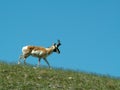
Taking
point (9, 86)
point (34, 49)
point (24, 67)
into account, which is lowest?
point (9, 86)

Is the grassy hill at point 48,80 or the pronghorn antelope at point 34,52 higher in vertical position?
the pronghorn antelope at point 34,52

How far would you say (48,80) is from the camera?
2670 centimetres

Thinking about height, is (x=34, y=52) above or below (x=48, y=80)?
above

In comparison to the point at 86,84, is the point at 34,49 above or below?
above

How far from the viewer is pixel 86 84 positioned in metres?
26.9

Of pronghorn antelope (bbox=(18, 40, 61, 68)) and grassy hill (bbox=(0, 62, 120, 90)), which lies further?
pronghorn antelope (bbox=(18, 40, 61, 68))

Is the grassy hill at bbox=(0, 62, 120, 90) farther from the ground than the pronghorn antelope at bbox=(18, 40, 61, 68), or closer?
closer

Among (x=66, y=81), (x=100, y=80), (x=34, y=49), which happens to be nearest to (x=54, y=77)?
(x=66, y=81)

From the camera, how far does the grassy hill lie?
2515 centimetres

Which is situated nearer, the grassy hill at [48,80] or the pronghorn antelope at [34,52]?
the grassy hill at [48,80]

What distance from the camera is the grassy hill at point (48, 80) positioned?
25.1 metres

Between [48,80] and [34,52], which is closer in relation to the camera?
[48,80]

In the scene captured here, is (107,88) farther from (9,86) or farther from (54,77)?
(9,86)

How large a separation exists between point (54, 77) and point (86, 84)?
1637mm
